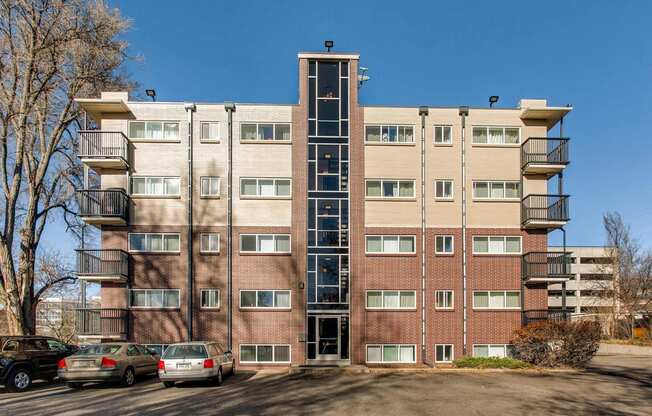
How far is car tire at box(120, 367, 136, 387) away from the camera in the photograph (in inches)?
651

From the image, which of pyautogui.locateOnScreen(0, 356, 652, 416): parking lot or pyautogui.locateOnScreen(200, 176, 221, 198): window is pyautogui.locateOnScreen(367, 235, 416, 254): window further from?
pyautogui.locateOnScreen(200, 176, 221, 198): window

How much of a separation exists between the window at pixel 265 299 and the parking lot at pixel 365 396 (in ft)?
13.8

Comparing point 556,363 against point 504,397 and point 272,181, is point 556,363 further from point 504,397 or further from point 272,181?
point 272,181

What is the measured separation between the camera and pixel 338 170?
23.9 m

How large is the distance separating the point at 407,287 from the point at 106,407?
14.0 m

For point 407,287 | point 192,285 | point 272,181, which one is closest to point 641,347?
point 407,287

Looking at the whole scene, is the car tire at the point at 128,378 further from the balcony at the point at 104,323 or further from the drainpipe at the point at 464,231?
the drainpipe at the point at 464,231

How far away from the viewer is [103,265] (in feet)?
73.5

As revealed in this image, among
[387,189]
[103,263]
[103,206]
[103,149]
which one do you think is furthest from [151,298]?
[387,189]

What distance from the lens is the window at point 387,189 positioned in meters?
23.9

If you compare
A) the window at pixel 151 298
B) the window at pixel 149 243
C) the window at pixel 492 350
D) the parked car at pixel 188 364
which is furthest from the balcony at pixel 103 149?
the window at pixel 492 350

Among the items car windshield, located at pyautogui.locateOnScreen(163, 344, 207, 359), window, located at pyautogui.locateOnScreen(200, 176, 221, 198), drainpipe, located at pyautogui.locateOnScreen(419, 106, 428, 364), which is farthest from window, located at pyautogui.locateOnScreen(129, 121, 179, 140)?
drainpipe, located at pyautogui.locateOnScreen(419, 106, 428, 364)

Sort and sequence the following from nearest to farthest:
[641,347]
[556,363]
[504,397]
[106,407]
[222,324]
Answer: [106,407]
[504,397]
[556,363]
[222,324]
[641,347]

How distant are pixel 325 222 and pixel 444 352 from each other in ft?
26.0
